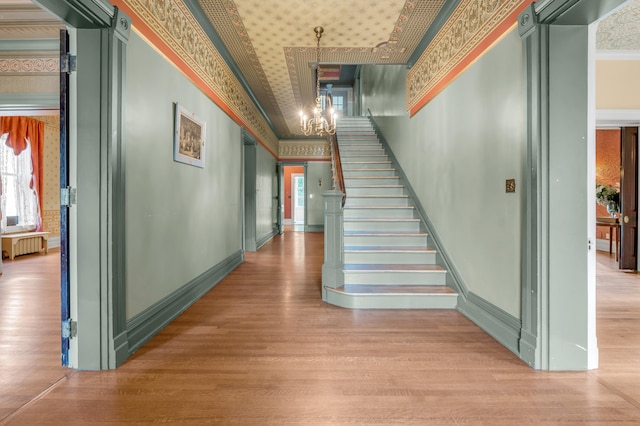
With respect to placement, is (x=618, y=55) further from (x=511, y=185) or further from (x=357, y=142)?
(x=357, y=142)

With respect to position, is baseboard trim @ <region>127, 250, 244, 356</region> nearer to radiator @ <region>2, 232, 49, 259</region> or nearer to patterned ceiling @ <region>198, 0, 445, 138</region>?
patterned ceiling @ <region>198, 0, 445, 138</region>

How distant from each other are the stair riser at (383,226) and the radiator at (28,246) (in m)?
6.97

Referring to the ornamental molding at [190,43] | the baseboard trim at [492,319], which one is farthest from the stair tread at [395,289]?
the ornamental molding at [190,43]

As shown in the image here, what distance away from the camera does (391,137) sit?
6.42 metres

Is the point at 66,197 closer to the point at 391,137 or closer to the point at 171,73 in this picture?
the point at 171,73

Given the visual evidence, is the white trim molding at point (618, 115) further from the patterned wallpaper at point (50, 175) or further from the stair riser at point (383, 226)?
the patterned wallpaper at point (50, 175)

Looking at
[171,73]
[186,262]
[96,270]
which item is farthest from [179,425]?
[171,73]

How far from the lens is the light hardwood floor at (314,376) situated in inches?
66.6

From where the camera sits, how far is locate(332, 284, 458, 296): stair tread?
3.39m

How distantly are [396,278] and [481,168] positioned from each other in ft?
5.02

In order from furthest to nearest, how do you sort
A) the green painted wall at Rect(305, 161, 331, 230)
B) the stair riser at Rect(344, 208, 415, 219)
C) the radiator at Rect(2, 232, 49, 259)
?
the green painted wall at Rect(305, 161, 331, 230), the radiator at Rect(2, 232, 49, 259), the stair riser at Rect(344, 208, 415, 219)

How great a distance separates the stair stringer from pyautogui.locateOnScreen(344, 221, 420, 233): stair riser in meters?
0.17

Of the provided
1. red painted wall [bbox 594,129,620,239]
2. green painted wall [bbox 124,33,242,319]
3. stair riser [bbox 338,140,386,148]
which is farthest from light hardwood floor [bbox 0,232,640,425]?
red painted wall [bbox 594,129,620,239]

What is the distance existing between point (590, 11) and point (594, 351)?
223 cm
